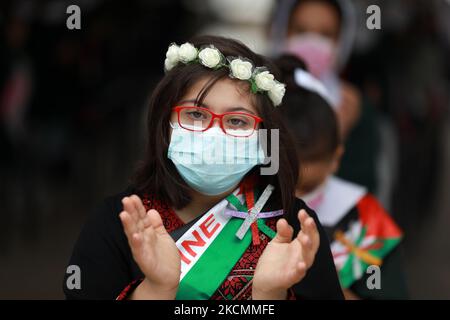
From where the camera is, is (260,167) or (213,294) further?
(260,167)

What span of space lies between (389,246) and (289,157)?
969 mm

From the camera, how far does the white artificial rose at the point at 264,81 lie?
2.30 m

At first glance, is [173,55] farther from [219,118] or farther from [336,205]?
[336,205]

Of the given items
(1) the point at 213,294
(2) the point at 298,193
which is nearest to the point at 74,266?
(1) the point at 213,294

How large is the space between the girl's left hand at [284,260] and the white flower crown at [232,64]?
1.37ft

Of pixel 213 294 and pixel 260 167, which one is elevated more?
pixel 260 167

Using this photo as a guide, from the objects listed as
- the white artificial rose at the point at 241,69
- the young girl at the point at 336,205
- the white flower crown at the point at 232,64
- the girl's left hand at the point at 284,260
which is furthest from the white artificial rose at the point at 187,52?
the young girl at the point at 336,205

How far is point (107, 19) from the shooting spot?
9.27 meters

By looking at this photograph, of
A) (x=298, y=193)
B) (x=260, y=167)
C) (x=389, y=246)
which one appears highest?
(x=260, y=167)

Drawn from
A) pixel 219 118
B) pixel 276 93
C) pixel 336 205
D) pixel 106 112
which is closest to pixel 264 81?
pixel 276 93

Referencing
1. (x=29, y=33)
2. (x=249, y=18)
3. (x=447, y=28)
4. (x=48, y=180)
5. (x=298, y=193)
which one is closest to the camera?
(x=298, y=193)

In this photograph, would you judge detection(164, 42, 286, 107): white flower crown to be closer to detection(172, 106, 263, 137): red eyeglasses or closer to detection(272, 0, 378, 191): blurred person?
detection(172, 106, 263, 137): red eyeglasses

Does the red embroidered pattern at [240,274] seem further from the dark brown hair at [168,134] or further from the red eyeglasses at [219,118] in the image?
the red eyeglasses at [219,118]
